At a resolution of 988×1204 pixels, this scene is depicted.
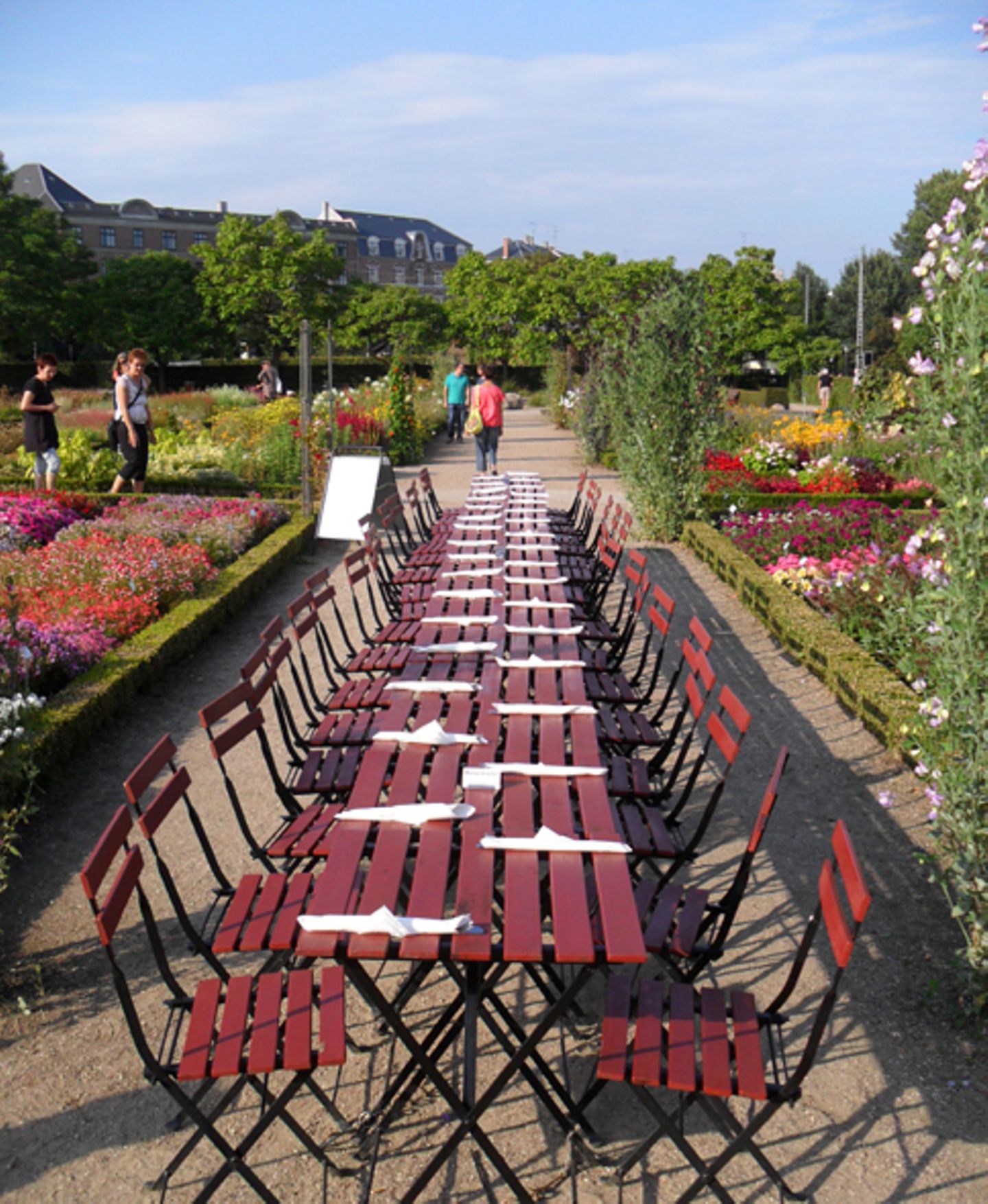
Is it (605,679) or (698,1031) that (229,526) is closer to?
(605,679)

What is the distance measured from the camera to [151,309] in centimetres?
4781

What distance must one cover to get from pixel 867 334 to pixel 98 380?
4112 cm

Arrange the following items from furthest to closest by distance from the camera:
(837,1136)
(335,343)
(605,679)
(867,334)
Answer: (867,334)
(335,343)
(605,679)
(837,1136)

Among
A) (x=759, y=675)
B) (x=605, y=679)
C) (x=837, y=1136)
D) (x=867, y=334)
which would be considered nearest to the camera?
(x=837, y=1136)

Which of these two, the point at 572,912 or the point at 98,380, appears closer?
the point at 572,912

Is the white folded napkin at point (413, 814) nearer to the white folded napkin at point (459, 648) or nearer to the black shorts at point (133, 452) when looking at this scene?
the white folded napkin at point (459, 648)

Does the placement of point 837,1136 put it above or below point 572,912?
below

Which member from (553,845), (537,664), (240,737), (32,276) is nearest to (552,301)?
(32,276)

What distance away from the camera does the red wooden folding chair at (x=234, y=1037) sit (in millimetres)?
2561

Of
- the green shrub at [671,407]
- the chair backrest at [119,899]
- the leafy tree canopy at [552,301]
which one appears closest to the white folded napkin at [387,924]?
the chair backrest at [119,899]

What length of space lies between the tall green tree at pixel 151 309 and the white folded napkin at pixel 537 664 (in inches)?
1752

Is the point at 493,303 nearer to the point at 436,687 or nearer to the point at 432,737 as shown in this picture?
the point at 436,687

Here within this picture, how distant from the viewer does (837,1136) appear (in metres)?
2.98

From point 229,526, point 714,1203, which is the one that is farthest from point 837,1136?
point 229,526
